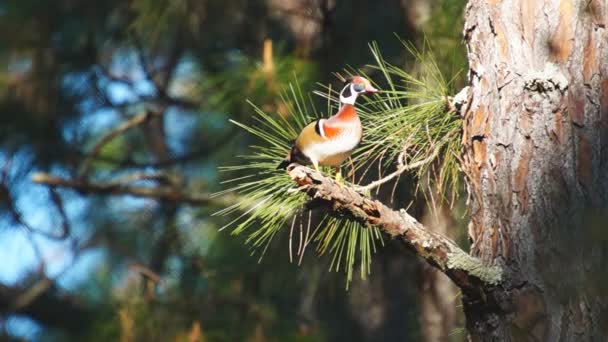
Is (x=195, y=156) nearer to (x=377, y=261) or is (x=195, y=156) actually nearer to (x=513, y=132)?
(x=377, y=261)

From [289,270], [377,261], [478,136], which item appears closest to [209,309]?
[289,270]

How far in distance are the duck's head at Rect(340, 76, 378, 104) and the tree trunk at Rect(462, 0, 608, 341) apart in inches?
11.4

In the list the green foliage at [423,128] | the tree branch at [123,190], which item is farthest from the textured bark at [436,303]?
the green foliage at [423,128]

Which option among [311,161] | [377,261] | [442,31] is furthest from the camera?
[377,261]

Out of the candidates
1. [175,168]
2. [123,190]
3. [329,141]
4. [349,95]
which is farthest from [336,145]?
[175,168]

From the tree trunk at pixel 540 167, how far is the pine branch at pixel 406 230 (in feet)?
0.15

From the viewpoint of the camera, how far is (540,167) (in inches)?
80.1

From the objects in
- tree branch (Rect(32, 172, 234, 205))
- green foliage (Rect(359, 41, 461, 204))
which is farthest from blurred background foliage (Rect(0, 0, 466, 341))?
green foliage (Rect(359, 41, 461, 204))

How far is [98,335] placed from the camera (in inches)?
178

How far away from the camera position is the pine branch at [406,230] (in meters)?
1.93

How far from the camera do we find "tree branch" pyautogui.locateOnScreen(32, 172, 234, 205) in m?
4.66

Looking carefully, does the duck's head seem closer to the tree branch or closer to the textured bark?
the textured bark

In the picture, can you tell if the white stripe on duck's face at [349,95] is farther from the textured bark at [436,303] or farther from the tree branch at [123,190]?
the tree branch at [123,190]

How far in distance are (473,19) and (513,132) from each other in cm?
29
